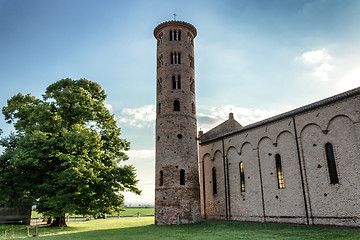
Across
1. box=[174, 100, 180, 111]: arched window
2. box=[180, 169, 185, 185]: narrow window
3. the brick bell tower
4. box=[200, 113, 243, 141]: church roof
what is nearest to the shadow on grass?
the brick bell tower

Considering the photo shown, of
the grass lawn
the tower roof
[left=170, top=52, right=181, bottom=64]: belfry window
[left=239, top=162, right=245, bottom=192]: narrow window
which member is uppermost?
the tower roof

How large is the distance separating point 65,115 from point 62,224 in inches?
381

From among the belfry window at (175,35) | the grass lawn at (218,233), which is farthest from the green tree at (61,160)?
the belfry window at (175,35)

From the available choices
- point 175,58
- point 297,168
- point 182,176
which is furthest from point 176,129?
point 297,168

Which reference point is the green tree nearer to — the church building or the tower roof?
the church building

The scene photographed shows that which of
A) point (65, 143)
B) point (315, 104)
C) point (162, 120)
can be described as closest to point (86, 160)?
→ point (65, 143)

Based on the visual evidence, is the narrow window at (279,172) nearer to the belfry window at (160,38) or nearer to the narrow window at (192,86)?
the narrow window at (192,86)

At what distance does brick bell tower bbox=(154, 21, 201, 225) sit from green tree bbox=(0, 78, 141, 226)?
327 centimetres

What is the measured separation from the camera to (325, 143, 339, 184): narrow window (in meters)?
18.5

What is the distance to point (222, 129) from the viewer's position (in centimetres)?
3375

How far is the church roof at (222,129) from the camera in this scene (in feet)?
109

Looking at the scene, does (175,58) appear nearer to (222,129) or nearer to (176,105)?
(176,105)

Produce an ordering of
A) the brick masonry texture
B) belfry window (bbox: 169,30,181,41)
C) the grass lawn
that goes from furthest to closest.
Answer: belfry window (bbox: 169,30,181,41), the brick masonry texture, the grass lawn

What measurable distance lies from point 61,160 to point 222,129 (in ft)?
64.2
